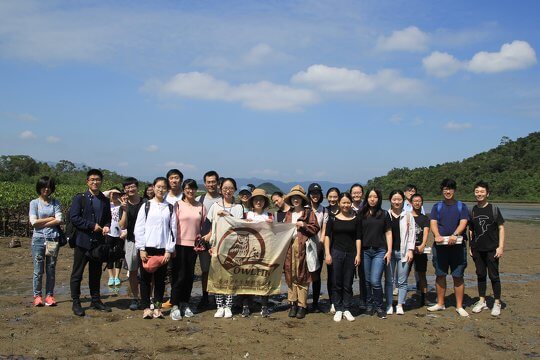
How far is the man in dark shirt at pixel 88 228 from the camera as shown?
667cm

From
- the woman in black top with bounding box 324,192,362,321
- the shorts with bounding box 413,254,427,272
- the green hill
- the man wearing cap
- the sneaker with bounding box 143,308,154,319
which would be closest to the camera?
the sneaker with bounding box 143,308,154,319

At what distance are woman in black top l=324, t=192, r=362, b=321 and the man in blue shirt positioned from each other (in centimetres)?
141

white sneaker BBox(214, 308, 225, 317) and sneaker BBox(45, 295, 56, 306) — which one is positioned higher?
sneaker BBox(45, 295, 56, 306)

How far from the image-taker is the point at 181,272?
265 inches

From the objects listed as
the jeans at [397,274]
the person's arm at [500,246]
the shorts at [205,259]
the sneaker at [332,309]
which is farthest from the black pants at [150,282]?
the person's arm at [500,246]

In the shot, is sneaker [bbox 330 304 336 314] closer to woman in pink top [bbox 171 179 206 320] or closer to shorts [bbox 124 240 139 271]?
woman in pink top [bbox 171 179 206 320]

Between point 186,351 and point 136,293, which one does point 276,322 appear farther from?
point 136,293

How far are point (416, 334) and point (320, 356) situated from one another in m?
1.65

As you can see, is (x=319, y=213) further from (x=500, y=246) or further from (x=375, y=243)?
(x=500, y=246)

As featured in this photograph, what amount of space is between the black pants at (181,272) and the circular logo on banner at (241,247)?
49 cm

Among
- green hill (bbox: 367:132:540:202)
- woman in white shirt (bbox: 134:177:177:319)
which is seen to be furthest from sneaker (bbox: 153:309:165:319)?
green hill (bbox: 367:132:540:202)

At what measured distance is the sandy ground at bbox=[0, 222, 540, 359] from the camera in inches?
215

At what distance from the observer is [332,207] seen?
7.43m

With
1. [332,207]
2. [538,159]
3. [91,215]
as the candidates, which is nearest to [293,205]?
[332,207]
